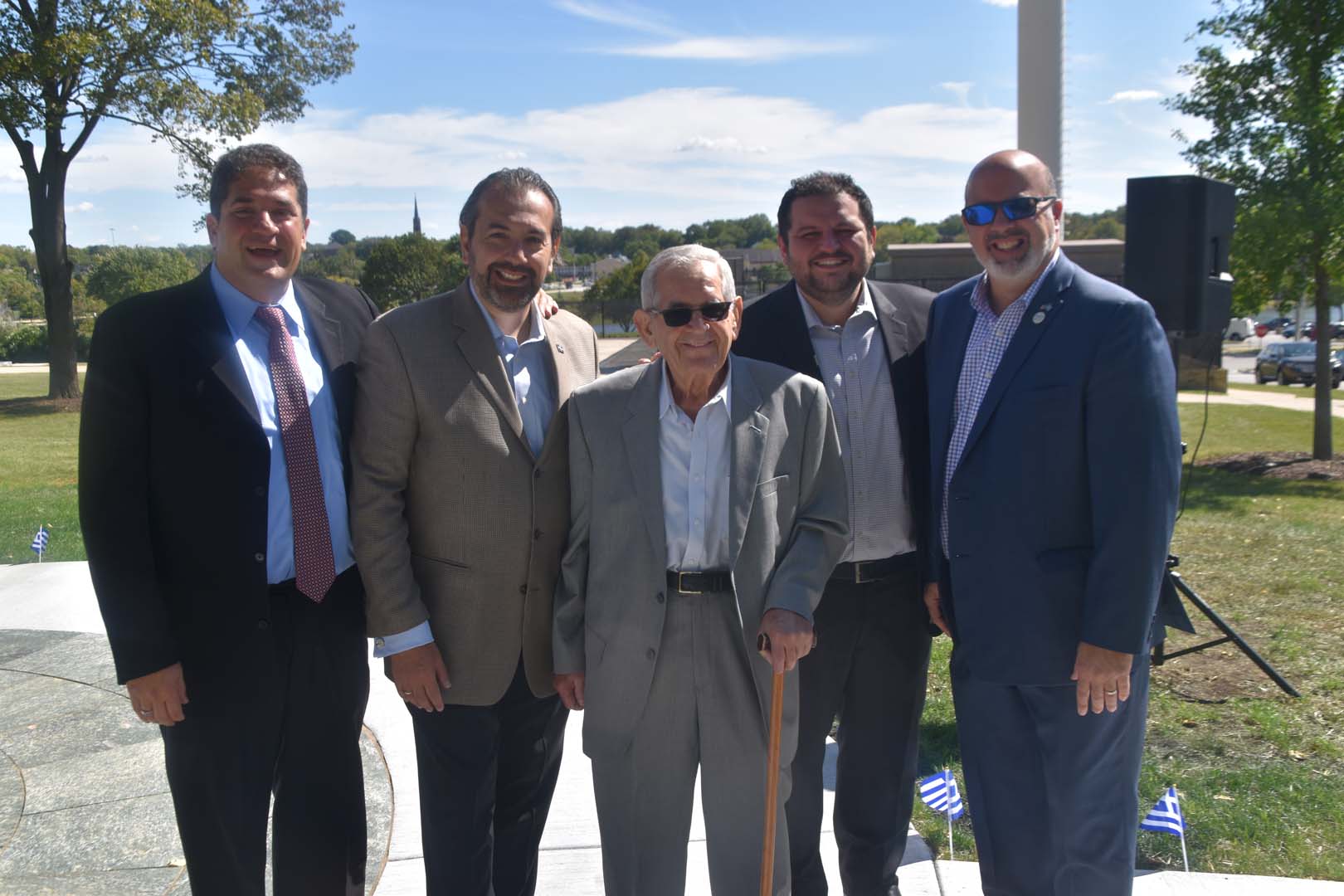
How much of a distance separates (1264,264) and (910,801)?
12.1 m

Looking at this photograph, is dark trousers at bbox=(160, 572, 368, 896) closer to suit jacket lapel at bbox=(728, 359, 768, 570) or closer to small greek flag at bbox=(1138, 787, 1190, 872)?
suit jacket lapel at bbox=(728, 359, 768, 570)

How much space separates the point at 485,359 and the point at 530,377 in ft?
0.52

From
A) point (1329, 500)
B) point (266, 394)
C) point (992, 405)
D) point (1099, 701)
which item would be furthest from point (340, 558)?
point (1329, 500)

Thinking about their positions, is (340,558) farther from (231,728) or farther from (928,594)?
(928,594)

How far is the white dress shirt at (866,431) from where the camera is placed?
3.06 m

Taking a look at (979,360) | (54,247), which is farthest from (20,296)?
(979,360)

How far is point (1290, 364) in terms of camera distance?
33312 mm

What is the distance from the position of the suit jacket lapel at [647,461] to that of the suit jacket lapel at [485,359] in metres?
0.31

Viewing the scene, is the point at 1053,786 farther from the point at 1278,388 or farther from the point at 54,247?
the point at 1278,388

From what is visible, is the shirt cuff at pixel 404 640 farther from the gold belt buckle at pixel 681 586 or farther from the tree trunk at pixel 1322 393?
the tree trunk at pixel 1322 393

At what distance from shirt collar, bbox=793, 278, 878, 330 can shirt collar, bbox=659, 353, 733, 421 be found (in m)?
0.60

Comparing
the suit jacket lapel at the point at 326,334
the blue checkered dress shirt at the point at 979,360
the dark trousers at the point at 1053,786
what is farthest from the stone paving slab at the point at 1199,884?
the suit jacket lapel at the point at 326,334

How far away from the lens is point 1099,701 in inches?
104

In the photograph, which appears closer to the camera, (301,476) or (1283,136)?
(301,476)
